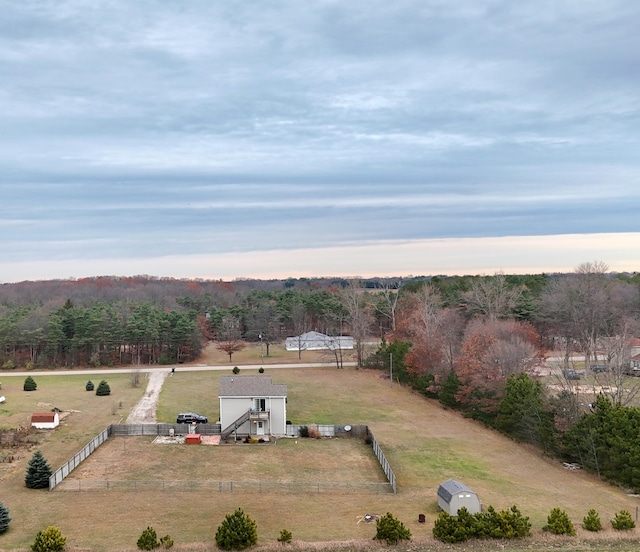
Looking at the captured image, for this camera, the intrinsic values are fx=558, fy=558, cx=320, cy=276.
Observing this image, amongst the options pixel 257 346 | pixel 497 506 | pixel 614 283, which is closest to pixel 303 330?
pixel 257 346

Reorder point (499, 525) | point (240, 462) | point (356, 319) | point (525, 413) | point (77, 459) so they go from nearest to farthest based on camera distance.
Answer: point (499, 525) → point (77, 459) → point (240, 462) → point (525, 413) → point (356, 319)

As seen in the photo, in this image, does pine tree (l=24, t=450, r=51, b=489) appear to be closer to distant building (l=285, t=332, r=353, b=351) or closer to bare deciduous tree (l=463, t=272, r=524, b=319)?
bare deciduous tree (l=463, t=272, r=524, b=319)

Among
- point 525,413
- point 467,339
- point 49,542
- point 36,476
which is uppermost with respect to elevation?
A: point 467,339

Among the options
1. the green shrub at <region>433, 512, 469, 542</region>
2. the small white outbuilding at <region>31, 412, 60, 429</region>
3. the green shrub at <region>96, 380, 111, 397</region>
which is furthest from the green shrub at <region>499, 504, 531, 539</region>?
the green shrub at <region>96, 380, 111, 397</region>

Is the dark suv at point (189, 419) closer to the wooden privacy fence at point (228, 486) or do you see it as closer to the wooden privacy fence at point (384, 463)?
the wooden privacy fence at point (228, 486)

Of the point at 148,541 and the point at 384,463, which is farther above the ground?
the point at 148,541

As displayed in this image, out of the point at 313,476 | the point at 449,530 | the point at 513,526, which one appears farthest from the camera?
the point at 313,476

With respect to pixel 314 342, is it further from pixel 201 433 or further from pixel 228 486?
pixel 228 486

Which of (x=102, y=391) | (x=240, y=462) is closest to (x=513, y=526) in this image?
(x=240, y=462)
